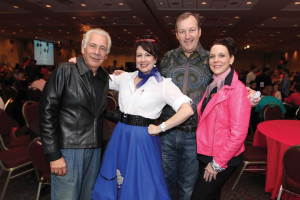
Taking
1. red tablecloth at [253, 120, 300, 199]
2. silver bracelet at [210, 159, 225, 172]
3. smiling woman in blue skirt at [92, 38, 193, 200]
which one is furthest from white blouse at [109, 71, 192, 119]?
red tablecloth at [253, 120, 300, 199]

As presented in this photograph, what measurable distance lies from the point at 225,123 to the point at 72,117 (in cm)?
100

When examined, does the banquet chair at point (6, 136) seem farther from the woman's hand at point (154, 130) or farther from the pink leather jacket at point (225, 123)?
the pink leather jacket at point (225, 123)

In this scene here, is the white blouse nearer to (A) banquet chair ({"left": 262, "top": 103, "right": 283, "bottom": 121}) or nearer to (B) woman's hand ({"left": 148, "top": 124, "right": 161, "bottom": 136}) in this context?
(B) woman's hand ({"left": 148, "top": 124, "right": 161, "bottom": 136})

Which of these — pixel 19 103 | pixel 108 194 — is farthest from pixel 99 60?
pixel 19 103

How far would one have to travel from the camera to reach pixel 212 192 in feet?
5.39

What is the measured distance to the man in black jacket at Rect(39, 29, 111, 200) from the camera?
4.93 feet

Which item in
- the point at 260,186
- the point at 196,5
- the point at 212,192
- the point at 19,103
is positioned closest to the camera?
the point at 212,192

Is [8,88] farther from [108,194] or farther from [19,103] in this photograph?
[108,194]

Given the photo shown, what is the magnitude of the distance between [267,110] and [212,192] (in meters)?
2.78

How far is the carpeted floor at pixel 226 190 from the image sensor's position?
2879mm

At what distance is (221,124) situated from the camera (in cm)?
157

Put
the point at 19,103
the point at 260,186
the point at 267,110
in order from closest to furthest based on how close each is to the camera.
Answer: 1. the point at 260,186
2. the point at 267,110
3. the point at 19,103

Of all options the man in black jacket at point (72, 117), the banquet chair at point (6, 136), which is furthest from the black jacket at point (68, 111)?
the banquet chair at point (6, 136)

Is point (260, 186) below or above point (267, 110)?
below
